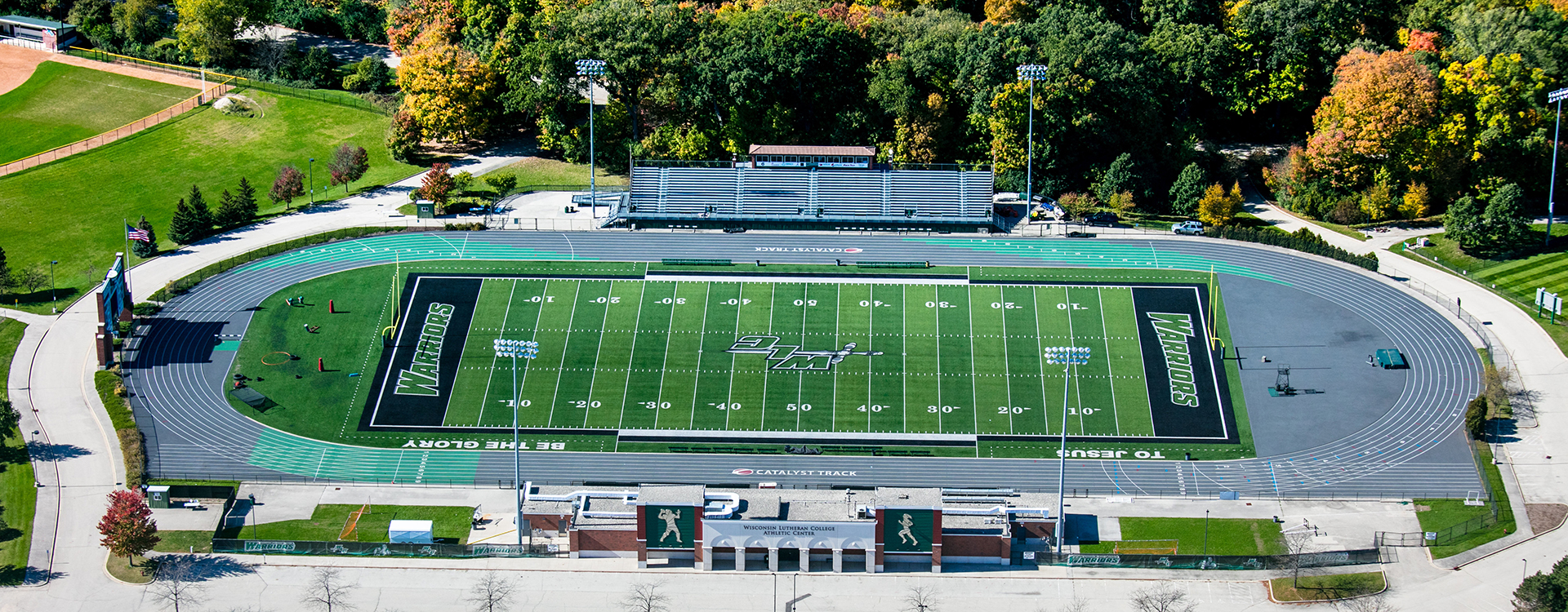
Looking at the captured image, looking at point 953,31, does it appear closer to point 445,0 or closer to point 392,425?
point 445,0

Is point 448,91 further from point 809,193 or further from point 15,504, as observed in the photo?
point 15,504

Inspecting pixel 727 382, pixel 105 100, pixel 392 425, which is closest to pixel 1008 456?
pixel 727 382

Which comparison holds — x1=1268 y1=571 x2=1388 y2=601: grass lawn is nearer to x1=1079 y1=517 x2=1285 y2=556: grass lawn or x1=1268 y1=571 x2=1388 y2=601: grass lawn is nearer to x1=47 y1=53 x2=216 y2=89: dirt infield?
x1=1079 y1=517 x2=1285 y2=556: grass lawn

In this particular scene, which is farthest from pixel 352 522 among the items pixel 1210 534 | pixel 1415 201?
pixel 1415 201

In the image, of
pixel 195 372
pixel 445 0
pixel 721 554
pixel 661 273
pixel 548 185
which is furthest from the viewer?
pixel 445 0

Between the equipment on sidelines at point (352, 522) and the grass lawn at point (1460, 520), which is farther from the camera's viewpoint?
the equipment on sidelines at point (352, 522)

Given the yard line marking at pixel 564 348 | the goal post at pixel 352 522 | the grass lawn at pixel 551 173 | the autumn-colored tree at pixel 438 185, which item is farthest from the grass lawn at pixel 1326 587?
the autumn-colored tree at pixel 438 185

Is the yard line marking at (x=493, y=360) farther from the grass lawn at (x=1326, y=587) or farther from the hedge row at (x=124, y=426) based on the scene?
the grass lawn at (x=1326, y=587)
